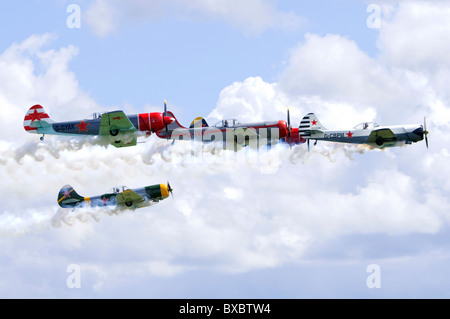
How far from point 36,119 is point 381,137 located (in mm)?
27245

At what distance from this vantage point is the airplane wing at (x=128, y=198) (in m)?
69.4

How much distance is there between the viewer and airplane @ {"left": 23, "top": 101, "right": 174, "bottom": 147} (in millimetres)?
61781

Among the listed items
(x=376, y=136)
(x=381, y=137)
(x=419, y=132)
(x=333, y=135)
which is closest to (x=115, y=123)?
(x=333, y=135)

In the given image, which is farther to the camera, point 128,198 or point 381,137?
point 128,198

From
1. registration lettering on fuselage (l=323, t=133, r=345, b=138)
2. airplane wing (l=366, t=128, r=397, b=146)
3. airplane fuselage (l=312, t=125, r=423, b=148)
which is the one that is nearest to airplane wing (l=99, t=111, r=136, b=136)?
airplane fuselage (l=312, t=125, r=423, b=148)

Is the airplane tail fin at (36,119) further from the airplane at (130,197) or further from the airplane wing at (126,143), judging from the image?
the airplane at (130,197)

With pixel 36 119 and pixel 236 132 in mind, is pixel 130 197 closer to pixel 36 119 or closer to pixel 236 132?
pixel 36 119

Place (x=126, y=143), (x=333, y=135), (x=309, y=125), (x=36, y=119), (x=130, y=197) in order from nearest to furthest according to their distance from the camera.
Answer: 1. (x=333, y=135)
2. (x=309, y=125)
3. (x=126, y=143)
4. (x=36, y=119)
5. (x=130, y=197)

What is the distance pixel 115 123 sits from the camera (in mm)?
61812

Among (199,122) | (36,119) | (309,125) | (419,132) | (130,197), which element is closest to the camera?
(419,132)

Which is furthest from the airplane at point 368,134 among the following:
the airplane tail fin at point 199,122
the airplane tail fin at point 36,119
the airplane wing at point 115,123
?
the airplane tail fin at point 36,119
